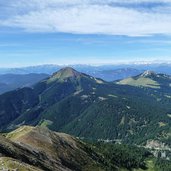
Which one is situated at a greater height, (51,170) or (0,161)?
(0,161)

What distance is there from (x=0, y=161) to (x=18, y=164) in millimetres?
5267

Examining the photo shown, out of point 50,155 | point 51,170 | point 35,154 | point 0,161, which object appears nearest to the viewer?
point 0,161

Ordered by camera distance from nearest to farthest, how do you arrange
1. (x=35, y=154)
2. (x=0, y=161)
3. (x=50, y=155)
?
(x=0, y=161) < (x=35, y=154) < (x=50, y=155)

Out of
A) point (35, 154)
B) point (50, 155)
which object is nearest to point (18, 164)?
point (35, 154)

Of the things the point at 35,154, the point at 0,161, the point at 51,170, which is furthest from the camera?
the point at 35,154

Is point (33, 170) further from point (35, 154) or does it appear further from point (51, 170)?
point (35, 154)

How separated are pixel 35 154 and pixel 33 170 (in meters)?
59.7

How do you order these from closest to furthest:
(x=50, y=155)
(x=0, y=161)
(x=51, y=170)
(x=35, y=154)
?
(x=0, y=161), (x=51, y=170), (x=35, y=154), (x=50, y=155)

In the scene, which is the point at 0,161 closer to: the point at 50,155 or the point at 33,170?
the point at 33,170

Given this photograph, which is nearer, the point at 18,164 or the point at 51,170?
the point at 18,164

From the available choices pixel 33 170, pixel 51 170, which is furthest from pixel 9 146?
pixel 33 170

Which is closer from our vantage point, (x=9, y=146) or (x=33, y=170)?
(x=33, y=170)

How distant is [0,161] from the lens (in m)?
109

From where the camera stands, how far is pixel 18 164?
11019 centimetres
